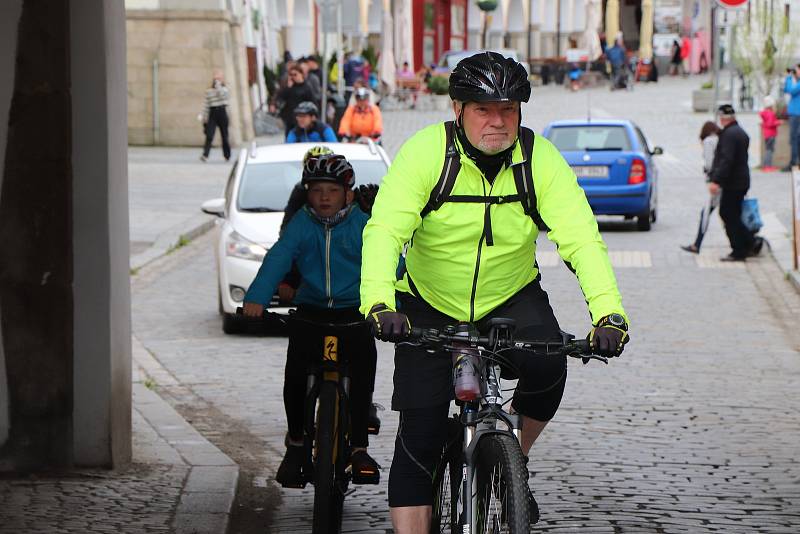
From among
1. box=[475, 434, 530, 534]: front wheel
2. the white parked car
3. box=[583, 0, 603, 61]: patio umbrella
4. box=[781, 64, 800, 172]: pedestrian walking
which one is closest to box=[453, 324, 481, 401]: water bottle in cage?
box=[475, 434, 530, 534]: front wheel

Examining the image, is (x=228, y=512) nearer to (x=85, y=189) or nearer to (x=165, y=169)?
(x=85, y=189)

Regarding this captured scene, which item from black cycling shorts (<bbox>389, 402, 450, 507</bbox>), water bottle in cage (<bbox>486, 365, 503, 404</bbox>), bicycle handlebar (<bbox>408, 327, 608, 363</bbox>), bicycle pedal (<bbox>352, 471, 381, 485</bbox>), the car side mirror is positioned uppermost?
bicycle handlebar (<bbox>408, 327, 608, 363</bbox>)

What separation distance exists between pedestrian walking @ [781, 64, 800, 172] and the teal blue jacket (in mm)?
23430

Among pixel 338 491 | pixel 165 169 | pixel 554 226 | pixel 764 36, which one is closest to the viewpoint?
pixel 554 226

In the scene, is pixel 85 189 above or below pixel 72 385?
above

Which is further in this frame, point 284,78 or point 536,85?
point 536,85

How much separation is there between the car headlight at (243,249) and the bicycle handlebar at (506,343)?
8755 millimetres

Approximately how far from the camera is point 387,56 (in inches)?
2143

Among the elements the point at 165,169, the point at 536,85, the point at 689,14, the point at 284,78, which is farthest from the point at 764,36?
the point at 689,14

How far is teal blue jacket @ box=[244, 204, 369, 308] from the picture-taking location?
21.9ft

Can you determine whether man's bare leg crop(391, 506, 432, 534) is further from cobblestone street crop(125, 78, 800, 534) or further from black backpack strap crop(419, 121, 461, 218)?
cobblestone street crop(125, 78, 800, 534)

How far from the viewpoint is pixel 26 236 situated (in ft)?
24.3

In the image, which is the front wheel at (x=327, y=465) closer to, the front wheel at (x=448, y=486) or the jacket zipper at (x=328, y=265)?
the jacket zipper at (x=328, y=265)

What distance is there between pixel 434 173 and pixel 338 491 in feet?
6.30
